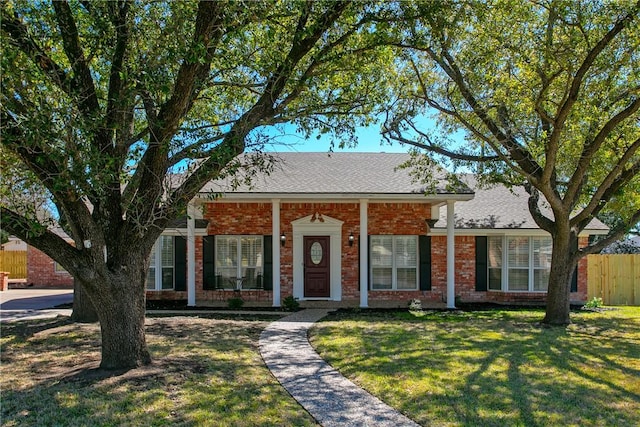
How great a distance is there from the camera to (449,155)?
11.9 meters

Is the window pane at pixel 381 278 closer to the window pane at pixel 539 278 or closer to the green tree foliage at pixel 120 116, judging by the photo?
the window pane at pixel 539 278

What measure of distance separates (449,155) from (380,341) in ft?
17.4

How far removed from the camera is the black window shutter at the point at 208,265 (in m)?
15.4

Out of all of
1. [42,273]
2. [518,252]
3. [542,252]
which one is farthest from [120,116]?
[42,273]

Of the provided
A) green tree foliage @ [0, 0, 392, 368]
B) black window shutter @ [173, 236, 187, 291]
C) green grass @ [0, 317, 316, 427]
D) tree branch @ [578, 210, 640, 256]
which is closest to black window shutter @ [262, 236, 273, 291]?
black window shutter @ [173, 236, 187, 291]

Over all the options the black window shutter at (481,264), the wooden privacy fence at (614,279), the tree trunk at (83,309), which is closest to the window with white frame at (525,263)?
the black window shutter at (481,264)

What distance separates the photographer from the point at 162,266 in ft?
51.4

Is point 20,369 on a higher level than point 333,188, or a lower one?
lower

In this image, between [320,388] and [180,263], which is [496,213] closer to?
[180,263]

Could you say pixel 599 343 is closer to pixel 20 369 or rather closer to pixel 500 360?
pixel 500 360

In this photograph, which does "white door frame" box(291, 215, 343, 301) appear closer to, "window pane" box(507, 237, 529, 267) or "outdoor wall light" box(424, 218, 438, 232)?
"outdoor wall light" box(424, 218, 438, 232)

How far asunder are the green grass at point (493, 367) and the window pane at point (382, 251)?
12.4ft

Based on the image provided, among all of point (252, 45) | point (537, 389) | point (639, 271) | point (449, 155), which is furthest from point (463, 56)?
point (639, 271)

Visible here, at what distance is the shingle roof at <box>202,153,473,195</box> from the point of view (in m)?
13.9
